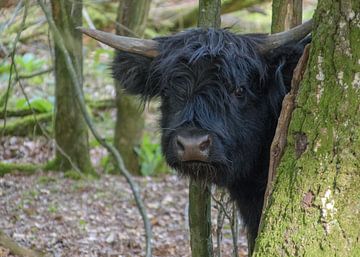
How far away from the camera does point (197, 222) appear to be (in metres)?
5.79

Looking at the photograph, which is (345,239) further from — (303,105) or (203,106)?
(203,106)

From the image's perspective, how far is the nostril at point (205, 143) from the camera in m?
4.77

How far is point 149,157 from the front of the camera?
11211mm

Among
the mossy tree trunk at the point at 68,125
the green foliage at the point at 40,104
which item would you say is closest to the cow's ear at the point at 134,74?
the mossy tree trunk at the point at 68,125

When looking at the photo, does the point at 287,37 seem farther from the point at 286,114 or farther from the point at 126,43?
the point at 126,43

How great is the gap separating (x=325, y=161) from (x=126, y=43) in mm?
2009

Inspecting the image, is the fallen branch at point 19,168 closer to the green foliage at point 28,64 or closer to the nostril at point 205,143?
the green foliage at point 28,64

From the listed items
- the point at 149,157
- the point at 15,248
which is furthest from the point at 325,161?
the point at 149,157

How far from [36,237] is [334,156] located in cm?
Answer: 448

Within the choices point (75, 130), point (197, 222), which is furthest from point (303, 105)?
point (75, 130)

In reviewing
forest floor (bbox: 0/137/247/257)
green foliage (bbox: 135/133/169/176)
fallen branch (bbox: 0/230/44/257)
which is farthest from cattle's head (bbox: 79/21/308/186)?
green foliage (bbox: 135/133/169/176)

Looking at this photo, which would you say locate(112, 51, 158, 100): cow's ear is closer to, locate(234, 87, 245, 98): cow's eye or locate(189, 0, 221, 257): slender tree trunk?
locate(189, 0, 221, 257): slender tree trunk

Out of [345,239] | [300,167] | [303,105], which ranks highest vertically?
[303,105]

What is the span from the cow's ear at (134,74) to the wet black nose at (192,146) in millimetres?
1003
